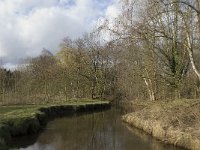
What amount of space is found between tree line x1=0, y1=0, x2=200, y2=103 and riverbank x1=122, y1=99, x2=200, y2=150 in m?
2.99

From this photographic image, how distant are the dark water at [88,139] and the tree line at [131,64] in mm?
5858

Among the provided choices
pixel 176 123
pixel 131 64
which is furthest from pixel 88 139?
pixel 131 64

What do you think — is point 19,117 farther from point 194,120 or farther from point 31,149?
point 194,120

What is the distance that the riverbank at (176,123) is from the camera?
22.2 metres

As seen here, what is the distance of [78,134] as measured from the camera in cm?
2917

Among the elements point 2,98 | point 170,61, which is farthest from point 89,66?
point 170,61

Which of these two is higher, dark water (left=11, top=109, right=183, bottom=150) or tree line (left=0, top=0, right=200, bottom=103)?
tree line (left=0, top=0, right=200, bottom=103)

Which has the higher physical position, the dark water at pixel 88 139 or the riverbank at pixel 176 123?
the riverbank at pixel 176 123

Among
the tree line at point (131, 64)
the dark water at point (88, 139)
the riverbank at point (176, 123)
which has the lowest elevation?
the dark water at point (88, 139)

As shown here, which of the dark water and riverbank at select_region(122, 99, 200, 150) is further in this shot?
the dark water

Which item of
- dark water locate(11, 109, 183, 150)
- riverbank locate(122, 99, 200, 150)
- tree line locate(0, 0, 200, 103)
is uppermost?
tree line locate(0, 0, 200, 103)

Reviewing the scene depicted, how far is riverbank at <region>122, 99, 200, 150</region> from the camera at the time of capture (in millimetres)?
22172

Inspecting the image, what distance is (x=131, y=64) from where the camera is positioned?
42.6 m

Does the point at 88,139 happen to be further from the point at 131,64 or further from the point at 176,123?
the point at 131,64
